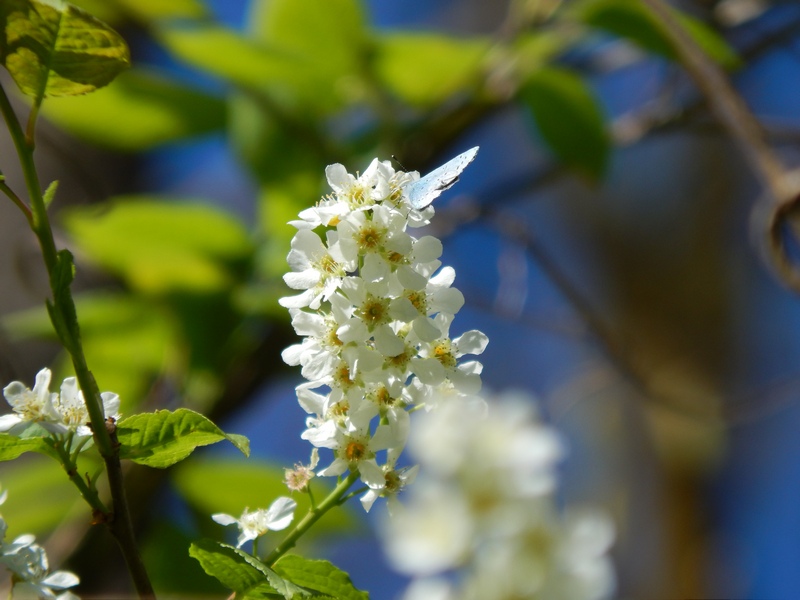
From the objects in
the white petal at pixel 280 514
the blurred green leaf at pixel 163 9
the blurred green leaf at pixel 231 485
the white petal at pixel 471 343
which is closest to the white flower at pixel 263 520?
the white petal at pixel 280 514

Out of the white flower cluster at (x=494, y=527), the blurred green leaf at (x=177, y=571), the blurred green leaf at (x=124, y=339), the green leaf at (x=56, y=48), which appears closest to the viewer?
the white flower cluster at (x=494, y=527)

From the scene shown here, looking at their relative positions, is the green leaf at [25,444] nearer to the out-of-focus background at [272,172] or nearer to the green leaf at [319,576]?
the green leaf at [319,576]

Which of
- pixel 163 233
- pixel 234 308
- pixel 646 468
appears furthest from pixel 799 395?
pixel 646 468

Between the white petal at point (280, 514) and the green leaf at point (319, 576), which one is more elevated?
the white petal at point (280, 514)

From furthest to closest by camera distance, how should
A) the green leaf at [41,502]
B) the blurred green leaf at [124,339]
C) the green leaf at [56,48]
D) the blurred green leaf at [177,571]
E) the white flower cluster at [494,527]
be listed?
the blurred green leaf at [124,339] → the green leaf at [41,502] → the blurred green leaf at [177,571] → the green leaf at [56,48] → the white flower cluster at [494,527]

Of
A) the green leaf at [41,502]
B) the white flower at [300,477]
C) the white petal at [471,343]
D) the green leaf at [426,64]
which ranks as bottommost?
the white flower at [300,477]

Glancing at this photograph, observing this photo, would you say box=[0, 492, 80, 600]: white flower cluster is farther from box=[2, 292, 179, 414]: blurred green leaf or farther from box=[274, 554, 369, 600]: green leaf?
box=[2, 292, 179, 414]: blurred green leaf

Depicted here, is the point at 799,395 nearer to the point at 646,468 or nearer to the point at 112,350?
the point at 112,350
